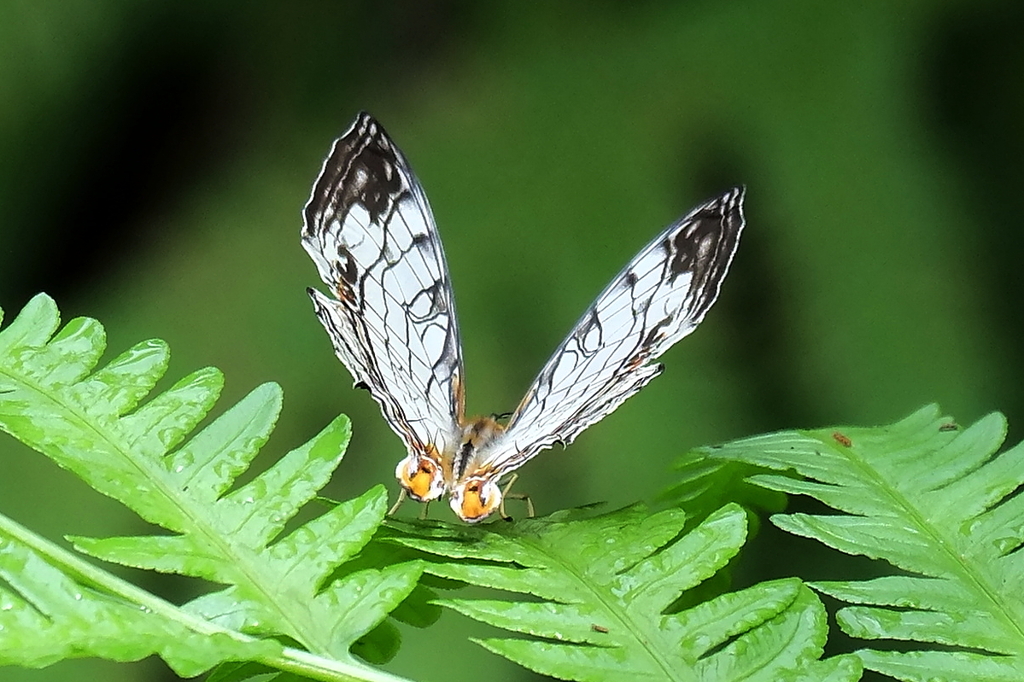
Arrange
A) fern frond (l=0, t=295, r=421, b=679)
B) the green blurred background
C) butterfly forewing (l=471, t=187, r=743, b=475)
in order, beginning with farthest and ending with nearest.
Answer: the green blurred background
butterfly forewing (l=471, t=187, r=743, b=475)
fern frond (l=0, t=295, r=421, b=679)

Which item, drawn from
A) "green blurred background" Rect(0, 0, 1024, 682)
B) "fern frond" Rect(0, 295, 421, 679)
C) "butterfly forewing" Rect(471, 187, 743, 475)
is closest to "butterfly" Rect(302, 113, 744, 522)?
"butterfly forewing" Rect(471, 187, 743, 475)

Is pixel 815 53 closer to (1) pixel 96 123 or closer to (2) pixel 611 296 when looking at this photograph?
(2) pixel 611 296

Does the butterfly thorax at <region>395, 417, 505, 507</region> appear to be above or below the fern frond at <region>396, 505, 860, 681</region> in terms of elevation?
above

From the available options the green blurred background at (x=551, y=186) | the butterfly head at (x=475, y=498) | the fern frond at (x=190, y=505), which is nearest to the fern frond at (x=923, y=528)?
the butterfly head at (x=475, y=498)

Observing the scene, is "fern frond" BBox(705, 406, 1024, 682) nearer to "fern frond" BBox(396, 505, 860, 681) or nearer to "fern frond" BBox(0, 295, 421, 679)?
"fern frond" BBox(396, 505, 860, 681)

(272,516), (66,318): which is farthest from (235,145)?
(272,516)

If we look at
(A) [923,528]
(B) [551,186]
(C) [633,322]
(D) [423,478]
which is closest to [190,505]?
(D) [423,478]

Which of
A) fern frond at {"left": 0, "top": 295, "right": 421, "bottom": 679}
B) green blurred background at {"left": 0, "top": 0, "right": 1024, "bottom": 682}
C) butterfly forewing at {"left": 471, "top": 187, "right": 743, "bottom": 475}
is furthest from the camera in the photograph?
green blurred background at {"left": 0, "top": 0, "right": 1024, "bottom": 682}

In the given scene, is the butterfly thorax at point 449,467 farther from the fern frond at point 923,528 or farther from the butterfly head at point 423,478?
the fern frond at point 923,528
